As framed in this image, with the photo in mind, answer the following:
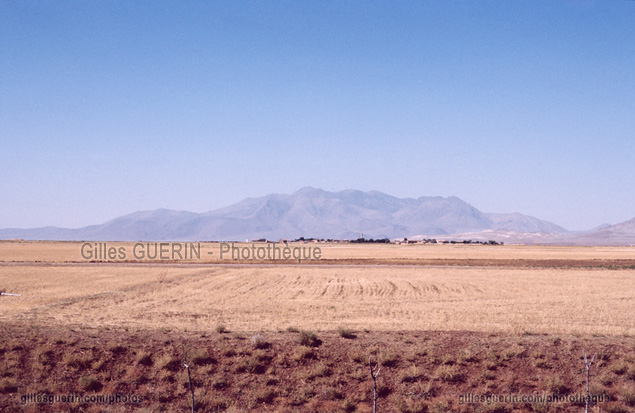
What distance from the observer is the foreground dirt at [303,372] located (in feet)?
46.2

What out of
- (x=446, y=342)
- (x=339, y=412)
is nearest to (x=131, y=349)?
(x=339, y=412)

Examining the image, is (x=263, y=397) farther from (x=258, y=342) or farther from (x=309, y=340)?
(x=309, y=340)

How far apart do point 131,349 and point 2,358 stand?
3994 mm

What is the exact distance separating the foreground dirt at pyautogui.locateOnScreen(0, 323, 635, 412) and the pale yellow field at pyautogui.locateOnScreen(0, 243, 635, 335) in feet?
12.7

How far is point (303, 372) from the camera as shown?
1533 centimetres

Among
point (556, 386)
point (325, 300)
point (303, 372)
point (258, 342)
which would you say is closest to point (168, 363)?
point (258, 342)

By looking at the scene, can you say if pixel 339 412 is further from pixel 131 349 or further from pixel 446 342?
pixel 131 349

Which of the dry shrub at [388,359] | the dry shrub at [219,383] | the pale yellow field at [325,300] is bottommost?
the pale yellow field at [325,300]

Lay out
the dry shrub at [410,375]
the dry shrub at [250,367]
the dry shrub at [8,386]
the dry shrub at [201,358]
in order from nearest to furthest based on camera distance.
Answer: the dry shrub at [8,386] → the dry shrub at [410,375] → the dry shrub at [250,367] → the dry shrub at [201,358]

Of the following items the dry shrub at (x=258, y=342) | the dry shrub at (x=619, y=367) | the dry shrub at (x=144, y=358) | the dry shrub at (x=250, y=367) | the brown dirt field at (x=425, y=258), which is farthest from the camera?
the brown dirt field at (x=425, y=258)

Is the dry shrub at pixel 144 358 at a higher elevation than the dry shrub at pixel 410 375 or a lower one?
higher

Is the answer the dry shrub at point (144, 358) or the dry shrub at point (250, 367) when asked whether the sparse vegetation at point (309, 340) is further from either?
the dry shrub at point (144, 358)

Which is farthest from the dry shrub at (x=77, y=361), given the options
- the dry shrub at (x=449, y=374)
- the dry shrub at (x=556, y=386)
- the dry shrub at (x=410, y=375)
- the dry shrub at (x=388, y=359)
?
the dry shrub at (x=556, y=386)

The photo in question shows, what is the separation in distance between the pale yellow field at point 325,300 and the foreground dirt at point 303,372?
3.89m
